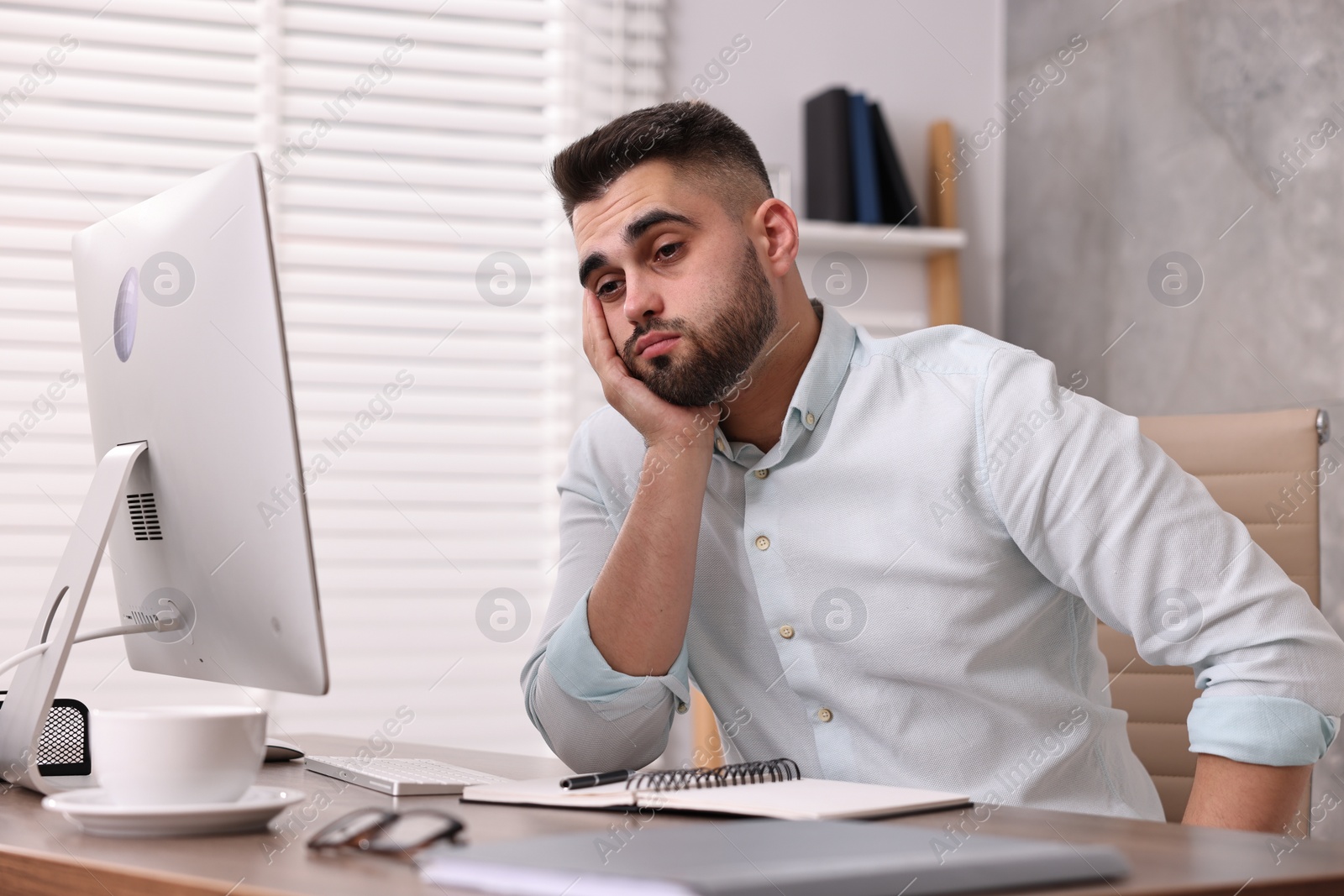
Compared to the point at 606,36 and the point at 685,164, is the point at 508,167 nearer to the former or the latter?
the point at 606,36

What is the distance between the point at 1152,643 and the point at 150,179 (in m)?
2.15

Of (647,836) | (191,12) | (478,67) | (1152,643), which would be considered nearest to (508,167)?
(478,67)

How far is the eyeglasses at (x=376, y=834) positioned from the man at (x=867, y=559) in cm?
55

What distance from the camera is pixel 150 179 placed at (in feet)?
8.11

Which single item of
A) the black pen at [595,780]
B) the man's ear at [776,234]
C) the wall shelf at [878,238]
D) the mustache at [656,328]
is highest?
the wall shelf at [878,238]

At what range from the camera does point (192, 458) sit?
0.96 metres

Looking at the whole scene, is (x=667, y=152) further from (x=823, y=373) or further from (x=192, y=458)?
(x=192, y=458)

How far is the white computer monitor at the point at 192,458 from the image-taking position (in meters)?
0.86

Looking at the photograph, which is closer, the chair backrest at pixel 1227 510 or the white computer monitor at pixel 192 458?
the white computer monitor at pixel 192 458

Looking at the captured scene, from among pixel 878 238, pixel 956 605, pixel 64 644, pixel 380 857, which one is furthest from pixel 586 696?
pixel 878 238

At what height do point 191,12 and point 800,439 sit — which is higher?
point 191,12

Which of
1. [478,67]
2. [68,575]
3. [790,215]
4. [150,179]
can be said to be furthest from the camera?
[478,67]

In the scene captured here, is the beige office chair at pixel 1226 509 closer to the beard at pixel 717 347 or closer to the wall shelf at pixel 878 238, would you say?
the beard at pixel 717 347

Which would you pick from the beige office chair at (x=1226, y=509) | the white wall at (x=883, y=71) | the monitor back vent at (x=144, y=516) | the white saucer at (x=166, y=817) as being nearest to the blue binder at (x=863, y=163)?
the white wall at (x=883, y=71)
